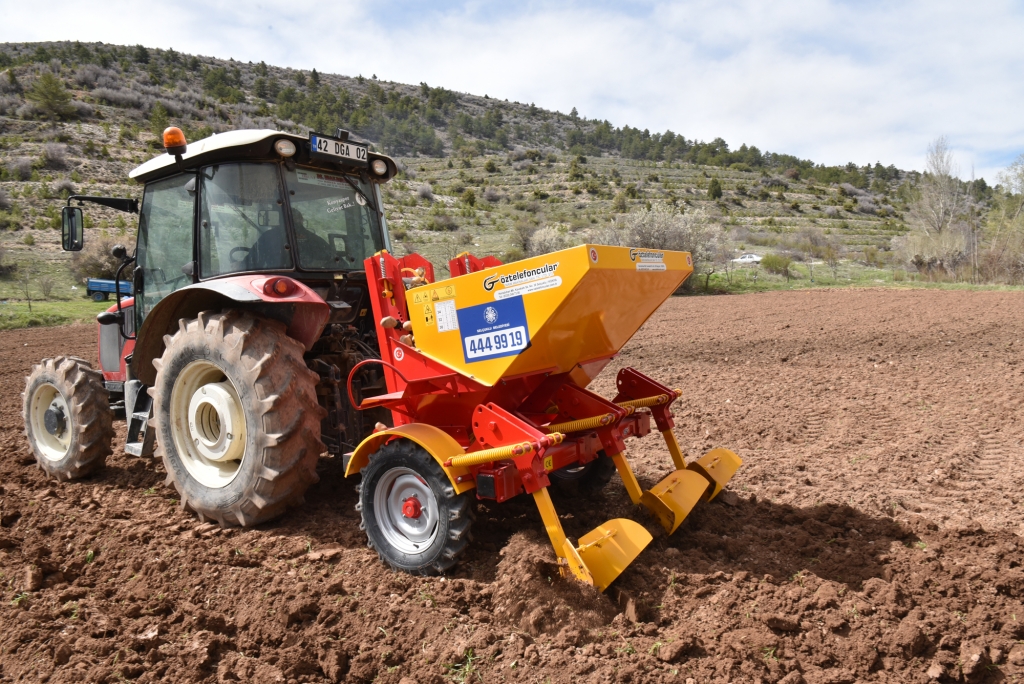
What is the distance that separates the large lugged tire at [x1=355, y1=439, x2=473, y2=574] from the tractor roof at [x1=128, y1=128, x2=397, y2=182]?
2106 mm

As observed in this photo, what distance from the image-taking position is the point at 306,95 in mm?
65125

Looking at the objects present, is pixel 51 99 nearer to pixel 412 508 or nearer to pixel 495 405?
pixel 412 508

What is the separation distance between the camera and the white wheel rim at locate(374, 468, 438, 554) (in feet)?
10.7

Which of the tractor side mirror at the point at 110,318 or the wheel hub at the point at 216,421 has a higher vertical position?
the tractor side mirror at the point at 110,318

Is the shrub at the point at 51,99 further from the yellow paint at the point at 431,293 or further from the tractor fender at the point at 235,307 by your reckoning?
the yellow paint at the point at 431,293

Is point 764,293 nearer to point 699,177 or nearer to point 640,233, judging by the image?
point 640,233

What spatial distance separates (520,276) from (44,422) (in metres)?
4.33

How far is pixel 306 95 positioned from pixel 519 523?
69625 mm

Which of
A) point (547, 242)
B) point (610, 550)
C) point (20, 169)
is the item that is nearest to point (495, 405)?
point (610, 550)

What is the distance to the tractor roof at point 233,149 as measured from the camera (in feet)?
13.2

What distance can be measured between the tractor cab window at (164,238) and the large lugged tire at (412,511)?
2.17m

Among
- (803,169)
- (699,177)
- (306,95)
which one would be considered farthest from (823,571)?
(803,169)

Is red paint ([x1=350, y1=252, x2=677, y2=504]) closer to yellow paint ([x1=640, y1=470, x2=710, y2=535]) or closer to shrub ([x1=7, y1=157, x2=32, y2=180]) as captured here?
yellow paint ([x1=640, y1=470, x2=710, y2=535])

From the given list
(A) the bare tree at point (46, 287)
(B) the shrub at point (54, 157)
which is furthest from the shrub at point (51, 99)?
(A) the bare tree at point (46, 287)
